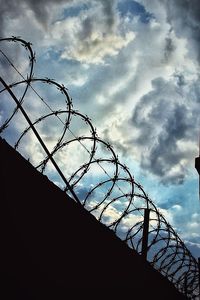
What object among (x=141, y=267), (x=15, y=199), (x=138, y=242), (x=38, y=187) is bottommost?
(x=15, y=199)

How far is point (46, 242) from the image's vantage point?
3775mm

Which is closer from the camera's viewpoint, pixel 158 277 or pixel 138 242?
pixel 158 277

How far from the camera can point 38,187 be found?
3.71 m

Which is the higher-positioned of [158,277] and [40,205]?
[158,277]

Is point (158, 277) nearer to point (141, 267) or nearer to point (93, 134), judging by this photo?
point (141, 267)

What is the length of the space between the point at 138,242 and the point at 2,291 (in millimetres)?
5675

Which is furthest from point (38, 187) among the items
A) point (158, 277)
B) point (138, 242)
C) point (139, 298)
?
point (138, 242)

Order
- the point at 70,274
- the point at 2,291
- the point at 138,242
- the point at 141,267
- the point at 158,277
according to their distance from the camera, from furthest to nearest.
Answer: the point at 138,242
the point at 158,277
the point at 141,267
the point at 70,274
the point at 2,291

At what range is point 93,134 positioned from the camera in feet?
20.8

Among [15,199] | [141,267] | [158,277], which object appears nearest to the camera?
[15,199]

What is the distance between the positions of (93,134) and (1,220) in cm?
325

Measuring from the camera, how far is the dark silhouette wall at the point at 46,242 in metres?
3.36

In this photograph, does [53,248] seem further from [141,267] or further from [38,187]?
[141,267]

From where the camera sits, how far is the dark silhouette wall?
132 inches
